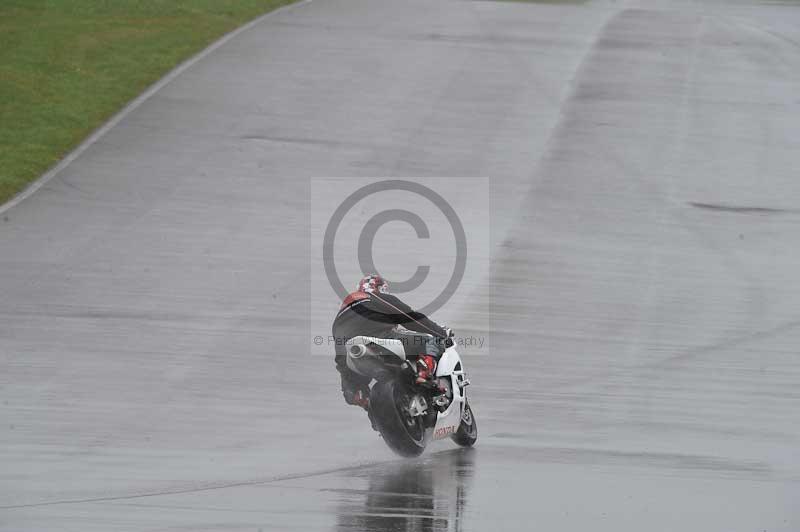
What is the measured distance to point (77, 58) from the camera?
3306cm

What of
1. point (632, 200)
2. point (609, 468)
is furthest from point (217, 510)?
point (632, 200)

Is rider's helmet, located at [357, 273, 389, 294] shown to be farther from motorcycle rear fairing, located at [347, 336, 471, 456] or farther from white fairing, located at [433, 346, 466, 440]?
white fairing, located at [433, 346, 466, 440]

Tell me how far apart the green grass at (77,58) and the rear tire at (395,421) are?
1360 centimetres

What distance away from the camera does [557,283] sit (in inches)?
794

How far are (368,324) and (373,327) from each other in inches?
2.2

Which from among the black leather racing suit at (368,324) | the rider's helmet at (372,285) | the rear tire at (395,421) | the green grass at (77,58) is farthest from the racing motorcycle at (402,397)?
the green grass at (77,58)

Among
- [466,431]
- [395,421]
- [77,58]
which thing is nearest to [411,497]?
[395,421]

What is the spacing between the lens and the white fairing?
1258cm

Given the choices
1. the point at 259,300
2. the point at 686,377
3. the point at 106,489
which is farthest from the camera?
the point at 259,300

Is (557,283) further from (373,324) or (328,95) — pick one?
(328,95)

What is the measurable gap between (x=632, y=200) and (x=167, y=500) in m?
15.6

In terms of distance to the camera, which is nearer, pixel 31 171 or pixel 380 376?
pixel 380 376

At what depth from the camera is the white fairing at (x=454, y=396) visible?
12.6 metres

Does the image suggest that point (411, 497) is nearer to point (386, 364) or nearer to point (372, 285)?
point (386, 364)
